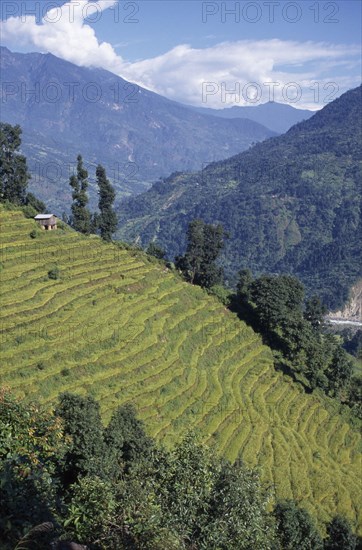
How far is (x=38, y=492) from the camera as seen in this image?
10078 mm

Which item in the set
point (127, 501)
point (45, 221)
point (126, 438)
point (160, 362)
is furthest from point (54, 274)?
point (127, 501)

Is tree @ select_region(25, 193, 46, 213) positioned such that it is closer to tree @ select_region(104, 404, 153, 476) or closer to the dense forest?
tree @ select_region(104, 404, 153, 476)

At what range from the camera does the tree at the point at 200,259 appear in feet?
188

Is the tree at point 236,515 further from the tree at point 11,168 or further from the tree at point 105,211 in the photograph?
the tree at point 11,168

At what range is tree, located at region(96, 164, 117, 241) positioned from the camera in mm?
58756

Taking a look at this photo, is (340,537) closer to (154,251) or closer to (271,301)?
(271,301)

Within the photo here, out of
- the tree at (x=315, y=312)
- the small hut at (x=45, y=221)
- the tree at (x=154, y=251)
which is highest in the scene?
the small hut at (x=45, y=221)

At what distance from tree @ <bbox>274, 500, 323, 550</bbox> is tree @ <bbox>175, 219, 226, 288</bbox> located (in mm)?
34081

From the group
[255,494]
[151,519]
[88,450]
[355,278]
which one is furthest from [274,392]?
[355,278]

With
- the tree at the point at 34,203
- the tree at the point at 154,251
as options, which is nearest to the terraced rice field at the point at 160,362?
the tree at the point at 34,203

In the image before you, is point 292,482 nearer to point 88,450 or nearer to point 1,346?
point 88,450

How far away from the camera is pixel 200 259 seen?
188 ft

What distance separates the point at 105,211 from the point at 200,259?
478 inches

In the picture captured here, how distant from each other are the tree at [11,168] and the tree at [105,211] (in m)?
8.29
